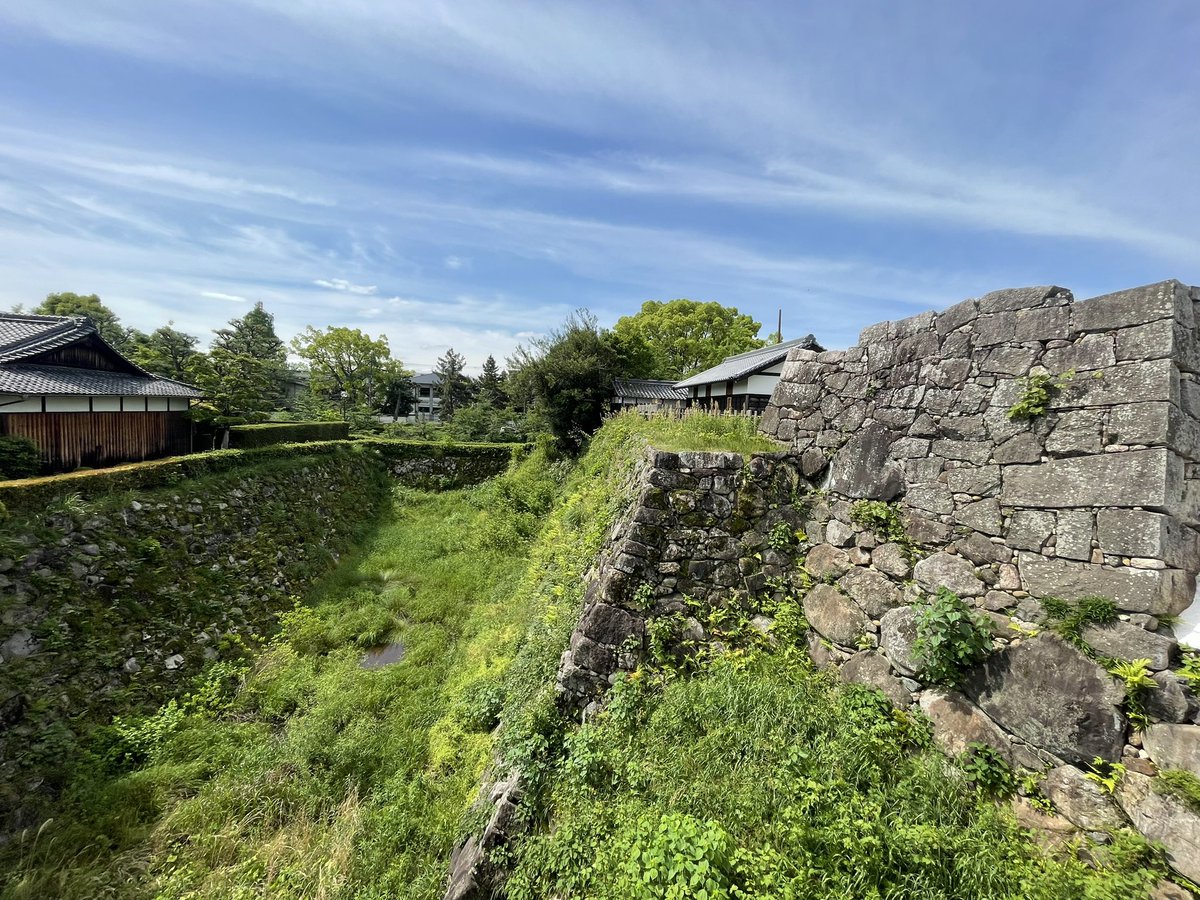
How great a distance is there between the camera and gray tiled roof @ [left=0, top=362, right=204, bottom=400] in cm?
1027

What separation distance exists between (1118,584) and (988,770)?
5.51 feet

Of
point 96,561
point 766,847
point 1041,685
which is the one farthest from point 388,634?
point 1041,685

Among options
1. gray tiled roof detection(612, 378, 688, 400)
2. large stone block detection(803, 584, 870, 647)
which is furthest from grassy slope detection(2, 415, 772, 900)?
gray tiled roof detection(612, 378, 688, 400)

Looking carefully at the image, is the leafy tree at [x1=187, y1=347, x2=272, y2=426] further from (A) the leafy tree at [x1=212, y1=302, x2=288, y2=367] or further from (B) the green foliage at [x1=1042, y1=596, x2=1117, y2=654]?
(B) the green foliage at [x1=1042, y1=596, x2=1117, y2=654]

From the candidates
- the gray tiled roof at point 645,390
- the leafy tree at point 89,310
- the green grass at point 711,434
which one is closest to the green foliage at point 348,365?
the leafy tree at point 89,310

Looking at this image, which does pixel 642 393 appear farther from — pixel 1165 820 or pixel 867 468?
pixel 1165 820

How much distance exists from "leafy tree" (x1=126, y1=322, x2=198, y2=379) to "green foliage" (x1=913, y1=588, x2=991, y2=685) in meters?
25.6

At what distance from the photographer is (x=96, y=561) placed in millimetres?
7473

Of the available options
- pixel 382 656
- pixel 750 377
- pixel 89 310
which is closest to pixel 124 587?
pixel 382 656

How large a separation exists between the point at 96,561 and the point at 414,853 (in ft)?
24.6

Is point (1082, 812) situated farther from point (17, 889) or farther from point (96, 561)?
point (96, 561)

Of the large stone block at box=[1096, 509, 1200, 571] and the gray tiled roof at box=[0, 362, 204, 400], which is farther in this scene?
the gray tiled roof at box=[0, 362, 204, 400]

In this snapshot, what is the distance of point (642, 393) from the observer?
73.4 ft

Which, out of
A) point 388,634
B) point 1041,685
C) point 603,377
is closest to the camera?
point 1041,685
